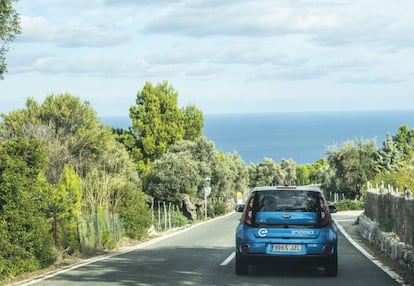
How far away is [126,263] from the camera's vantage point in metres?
16.4

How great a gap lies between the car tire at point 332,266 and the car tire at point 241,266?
58.5 inches

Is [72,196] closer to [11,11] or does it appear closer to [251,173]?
[11,11]

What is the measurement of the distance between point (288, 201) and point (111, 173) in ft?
87.3

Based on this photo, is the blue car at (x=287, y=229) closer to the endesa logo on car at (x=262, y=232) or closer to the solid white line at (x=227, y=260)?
the endesa logo on car at (x=262, y=232)

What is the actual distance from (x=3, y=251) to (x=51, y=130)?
32902mm

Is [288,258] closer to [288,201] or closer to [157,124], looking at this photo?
[288,201]

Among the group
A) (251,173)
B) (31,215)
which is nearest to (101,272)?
(31,215)

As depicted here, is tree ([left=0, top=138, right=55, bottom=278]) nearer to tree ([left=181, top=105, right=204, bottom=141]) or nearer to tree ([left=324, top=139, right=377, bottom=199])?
tree ([left=324, top=139, right=377, bottom=199])

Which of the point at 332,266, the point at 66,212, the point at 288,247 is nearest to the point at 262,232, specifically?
the point at 288,247

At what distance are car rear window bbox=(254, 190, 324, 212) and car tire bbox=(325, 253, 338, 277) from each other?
37.0 inches

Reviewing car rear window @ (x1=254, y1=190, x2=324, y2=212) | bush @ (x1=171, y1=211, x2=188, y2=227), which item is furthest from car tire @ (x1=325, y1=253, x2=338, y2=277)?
bush @ (x1=171, y1=211, x2=188, y2=227)

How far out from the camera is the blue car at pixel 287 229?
13.5m

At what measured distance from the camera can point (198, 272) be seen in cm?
1448

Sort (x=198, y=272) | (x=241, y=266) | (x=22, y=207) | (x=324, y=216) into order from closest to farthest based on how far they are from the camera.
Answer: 1. (x=324, y=216)
2. (x=241, y=266)
3. (x=198, y=272)
4. (x=22, y=207)
